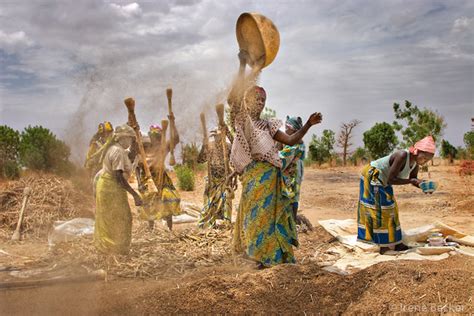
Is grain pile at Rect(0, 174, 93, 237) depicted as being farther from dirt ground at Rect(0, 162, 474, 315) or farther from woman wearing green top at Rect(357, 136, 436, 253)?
woman wearing green top at Rect(357, 136, 436, 253)

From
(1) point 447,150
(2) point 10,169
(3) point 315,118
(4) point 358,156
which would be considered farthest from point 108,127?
(4) point 358,156

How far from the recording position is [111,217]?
219 inches

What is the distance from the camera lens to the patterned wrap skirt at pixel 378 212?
19.0 feet

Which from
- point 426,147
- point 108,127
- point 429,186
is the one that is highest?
point 108,127

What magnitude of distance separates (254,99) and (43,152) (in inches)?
348

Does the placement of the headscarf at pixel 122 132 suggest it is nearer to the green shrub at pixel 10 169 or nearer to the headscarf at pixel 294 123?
the headscarf at pixel 294 123

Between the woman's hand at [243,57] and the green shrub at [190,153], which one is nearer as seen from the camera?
the woman's hand at [243,57]

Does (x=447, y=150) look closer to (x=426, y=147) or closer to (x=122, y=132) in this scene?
(x=426, y=147)

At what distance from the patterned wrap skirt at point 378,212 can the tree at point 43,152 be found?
5.76 m

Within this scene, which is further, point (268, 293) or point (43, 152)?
point (43, 152)

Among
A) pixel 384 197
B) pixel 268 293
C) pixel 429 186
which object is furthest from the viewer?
pixel 384 197

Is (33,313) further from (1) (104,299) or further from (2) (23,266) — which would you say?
(2) (23,266)

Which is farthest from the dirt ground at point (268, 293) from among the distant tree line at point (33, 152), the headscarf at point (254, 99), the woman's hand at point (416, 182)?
the distant tree line at point (33, 152)

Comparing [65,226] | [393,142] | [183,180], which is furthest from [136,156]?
[393,142]
